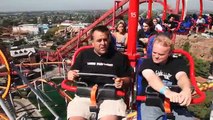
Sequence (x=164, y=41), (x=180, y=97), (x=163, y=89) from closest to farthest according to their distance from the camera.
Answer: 1. (x=180, y=97)
2. (x=163, y=89)
3. (x=164, y=41)

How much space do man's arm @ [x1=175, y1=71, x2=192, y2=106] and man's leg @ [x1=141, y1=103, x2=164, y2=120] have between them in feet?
1.14

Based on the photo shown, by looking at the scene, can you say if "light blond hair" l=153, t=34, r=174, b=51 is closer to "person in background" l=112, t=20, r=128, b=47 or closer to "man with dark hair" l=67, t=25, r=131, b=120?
"man with dark hair" l=67, t=25, r=131, b=120

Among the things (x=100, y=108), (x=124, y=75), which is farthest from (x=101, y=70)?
(x=100, y=108)

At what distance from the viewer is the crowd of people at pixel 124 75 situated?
9.61 feet

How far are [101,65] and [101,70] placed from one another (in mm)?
59

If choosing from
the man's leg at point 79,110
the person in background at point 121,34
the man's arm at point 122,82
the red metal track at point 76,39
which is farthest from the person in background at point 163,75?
the red metal track at point 76,39

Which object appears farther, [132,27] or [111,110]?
[132,27]

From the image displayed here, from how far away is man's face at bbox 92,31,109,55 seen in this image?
331 centimetres

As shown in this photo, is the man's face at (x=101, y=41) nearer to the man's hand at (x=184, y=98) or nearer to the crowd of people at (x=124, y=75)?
the crowd of people at (x=124, y=75)

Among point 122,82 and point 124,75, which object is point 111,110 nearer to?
point 122,82

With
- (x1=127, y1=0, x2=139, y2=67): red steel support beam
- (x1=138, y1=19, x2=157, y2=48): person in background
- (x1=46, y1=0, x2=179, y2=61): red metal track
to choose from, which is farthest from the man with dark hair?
(x1=46, y1=0, x2=179, y2=61): red metal track

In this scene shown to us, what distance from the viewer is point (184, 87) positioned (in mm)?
2855

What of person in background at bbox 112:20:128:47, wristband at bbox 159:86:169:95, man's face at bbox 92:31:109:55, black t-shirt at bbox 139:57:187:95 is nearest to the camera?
wristband at bbox 159:86:169:95

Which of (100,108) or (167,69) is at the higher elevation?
(167,69)
